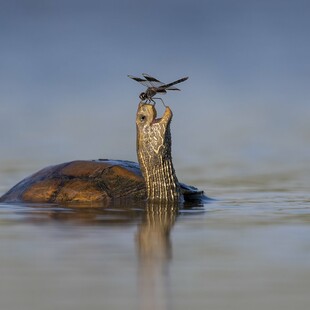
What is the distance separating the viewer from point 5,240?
263 inches

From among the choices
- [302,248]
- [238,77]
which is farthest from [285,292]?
[238,77]

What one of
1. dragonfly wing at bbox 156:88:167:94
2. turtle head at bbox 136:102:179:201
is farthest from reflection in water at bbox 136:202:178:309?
dragonfly wing at bbox 156:88:167:94

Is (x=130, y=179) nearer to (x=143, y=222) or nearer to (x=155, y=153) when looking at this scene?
(x=155, y=153)

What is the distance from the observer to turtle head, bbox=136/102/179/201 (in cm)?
954

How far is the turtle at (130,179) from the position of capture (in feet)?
31.4

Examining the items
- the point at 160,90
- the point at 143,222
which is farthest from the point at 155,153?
the point at 143,222

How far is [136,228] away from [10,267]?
1810 millimetres

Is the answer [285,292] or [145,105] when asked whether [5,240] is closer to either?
[285,292]

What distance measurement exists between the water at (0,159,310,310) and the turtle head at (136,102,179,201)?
568 millimetres

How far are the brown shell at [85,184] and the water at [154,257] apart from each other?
0.51 metres

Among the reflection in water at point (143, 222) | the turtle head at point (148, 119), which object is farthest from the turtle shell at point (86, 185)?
the turtle head at point (148, 119)

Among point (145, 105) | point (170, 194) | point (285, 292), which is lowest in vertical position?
point (285, 292)

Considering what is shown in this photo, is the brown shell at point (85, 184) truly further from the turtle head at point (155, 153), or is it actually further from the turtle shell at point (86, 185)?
the turtle head at point (155, 153)

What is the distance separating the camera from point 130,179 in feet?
32.5
